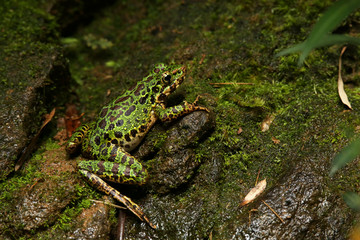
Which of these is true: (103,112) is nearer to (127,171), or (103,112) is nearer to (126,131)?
(126,131)

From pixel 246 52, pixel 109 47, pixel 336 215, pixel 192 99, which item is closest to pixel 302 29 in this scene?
pixel 246 52

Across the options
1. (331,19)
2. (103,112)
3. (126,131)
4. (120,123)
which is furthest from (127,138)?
(331,19)

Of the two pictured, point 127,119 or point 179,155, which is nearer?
point 179,155

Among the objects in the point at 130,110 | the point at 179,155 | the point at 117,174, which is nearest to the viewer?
the point at 117,174

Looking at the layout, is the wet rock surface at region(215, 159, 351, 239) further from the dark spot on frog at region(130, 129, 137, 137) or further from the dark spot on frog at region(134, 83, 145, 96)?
the dark spot on frog at region(134, 83, 145, 96)

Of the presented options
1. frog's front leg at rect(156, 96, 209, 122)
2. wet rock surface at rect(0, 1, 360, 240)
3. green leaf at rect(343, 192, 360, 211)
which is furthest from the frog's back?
green leaf at rect(343, 192, 360, 211)

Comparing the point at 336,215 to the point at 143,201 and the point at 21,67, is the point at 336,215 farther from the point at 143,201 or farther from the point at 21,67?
the point at 21,67
